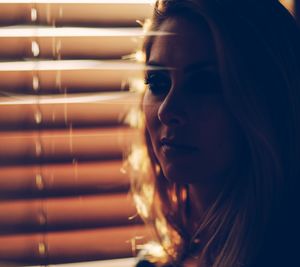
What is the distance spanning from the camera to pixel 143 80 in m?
1.33

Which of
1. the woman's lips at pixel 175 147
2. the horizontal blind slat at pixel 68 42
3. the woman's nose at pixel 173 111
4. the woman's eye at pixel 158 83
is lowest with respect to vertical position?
the woman's lips at pixel 175 147

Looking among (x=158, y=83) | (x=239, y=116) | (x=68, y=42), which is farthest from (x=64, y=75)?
(x=239, y=116)

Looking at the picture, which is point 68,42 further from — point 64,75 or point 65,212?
point 65,212

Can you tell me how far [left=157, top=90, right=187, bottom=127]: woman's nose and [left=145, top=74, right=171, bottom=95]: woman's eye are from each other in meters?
0.08

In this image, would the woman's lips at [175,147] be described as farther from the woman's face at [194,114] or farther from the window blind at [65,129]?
the window blind at [65,129]

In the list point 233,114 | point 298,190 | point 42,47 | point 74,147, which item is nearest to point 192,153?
point 233,114

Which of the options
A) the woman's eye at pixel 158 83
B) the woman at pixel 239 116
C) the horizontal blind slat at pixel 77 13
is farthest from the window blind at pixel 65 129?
the woman at pixel 239 116

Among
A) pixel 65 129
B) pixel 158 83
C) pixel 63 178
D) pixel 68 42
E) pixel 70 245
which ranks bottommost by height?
pixel 70 245

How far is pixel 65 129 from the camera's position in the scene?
129 cm

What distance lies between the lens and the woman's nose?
3.63ft

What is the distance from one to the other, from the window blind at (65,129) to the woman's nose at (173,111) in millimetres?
234

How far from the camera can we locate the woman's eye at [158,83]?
120 cm

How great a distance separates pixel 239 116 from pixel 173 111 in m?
0.14

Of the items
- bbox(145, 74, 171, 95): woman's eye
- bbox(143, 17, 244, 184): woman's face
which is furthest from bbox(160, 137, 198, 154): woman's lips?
bbox(145, 74, 171, 95): woman's eye
